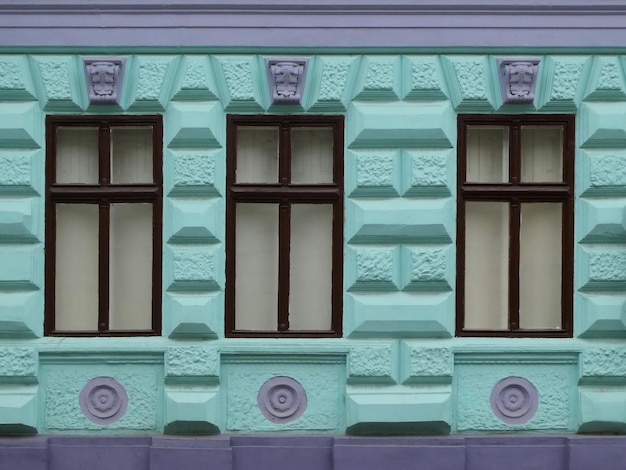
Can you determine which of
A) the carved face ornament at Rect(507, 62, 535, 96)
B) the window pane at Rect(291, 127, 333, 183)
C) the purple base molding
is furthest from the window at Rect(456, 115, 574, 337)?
the window pane at Rect(291, 127, 333, 183)

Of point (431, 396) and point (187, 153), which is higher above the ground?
point (187, 153)

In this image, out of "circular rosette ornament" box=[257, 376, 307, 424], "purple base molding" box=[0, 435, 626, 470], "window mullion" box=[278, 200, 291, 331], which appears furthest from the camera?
"window mullion" box=[278, 200, 291, 331]

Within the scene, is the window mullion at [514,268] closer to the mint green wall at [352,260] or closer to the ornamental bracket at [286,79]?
the mint green wall at [352,260]

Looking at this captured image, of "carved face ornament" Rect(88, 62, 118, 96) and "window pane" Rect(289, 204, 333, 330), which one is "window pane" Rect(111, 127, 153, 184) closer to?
"carved face ornament" Rect(88, 62, 118, 96)

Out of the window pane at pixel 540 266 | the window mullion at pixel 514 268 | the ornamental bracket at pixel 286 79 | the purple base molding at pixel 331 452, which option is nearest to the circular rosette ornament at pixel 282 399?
the purple base molding at pixel 331 452

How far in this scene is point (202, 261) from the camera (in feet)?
29.5

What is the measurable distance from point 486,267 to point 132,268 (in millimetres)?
3215

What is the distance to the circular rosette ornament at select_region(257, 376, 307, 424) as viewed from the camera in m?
9.05

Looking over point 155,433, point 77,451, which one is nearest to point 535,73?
point 155,433

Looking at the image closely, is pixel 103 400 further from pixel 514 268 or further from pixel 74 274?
pixel 514 268

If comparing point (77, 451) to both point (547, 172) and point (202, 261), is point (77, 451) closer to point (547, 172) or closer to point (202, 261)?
point (202, 261)

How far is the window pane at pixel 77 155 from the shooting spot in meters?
9.23

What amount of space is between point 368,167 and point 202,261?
5.50 ft
